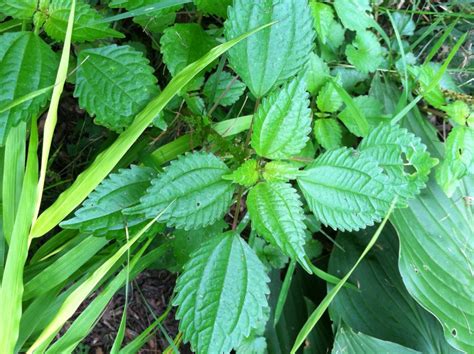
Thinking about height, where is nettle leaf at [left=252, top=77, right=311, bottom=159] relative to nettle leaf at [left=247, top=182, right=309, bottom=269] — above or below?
above

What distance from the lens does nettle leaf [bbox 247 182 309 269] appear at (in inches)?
33.7

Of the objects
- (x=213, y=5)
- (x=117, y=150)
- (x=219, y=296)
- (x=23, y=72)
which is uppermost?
(x=213, y=5)

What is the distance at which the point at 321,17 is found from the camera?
1.19 m

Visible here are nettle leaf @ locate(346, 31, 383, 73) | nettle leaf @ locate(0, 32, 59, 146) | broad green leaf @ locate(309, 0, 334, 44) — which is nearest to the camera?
nettle leaf @ locate(0, 32, 59, 146)

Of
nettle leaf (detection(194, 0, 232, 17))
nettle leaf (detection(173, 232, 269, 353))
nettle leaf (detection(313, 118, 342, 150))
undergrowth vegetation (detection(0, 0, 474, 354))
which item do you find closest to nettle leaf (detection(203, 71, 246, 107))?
undergrowth vegetation (detection(0, 0, 474, 354))

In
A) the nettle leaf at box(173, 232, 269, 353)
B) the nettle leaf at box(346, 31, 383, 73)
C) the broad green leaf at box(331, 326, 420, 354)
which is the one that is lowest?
the broad green leaf at box(331, 326, 420, 354)

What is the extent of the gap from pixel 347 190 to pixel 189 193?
12.3 inches

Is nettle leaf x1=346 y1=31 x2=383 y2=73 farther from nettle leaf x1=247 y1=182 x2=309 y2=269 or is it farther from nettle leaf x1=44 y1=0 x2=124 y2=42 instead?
nettle leaf x1=44 y1=0 x2=124 y2=42

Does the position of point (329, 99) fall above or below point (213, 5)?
below

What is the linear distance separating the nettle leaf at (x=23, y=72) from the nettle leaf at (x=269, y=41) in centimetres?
36

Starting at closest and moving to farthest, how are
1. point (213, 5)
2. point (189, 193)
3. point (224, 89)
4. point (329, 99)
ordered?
1. point (189, 193)
2. point (213, 5)
3. point (224, 89)
4. point (329, 99)

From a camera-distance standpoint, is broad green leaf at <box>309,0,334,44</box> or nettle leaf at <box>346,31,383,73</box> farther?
nettle leaf at <box>346,31,383,73</box>

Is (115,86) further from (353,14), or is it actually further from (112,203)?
(353,14)

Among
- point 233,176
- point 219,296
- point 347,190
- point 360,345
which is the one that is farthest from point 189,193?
point 360,345
